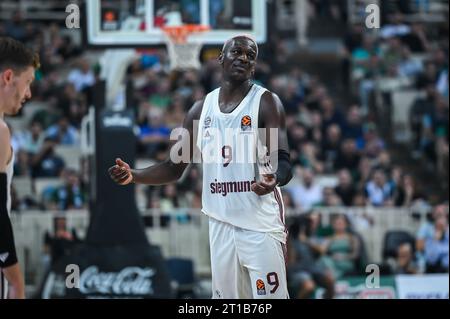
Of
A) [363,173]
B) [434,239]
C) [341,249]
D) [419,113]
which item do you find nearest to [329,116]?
[419,113]

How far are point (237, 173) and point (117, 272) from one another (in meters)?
6.67

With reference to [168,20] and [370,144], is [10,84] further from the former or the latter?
[370,144]

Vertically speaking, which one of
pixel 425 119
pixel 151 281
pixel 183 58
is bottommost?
pixel 151 281

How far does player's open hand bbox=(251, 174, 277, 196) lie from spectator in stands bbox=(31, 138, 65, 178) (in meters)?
11.3

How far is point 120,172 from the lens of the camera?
25.6 ft

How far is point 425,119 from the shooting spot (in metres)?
20.5

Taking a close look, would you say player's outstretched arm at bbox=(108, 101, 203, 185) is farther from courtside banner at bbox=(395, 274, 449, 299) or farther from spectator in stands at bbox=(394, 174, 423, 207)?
spectator in stands at bbox=(394, 174, 423, 207)

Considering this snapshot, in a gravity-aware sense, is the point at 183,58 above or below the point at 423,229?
above

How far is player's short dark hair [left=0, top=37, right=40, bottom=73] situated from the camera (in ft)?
23.7

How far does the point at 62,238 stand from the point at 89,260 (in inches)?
53.4

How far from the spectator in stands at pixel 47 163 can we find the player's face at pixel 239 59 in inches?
426

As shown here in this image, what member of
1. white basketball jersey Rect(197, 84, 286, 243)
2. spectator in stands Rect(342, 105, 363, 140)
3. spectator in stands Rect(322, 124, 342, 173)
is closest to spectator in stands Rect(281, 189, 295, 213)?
spectator in stands Rect(322, 124, 342, 173)
